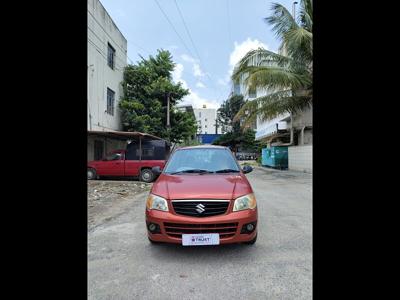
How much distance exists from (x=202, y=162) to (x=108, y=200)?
4650mm

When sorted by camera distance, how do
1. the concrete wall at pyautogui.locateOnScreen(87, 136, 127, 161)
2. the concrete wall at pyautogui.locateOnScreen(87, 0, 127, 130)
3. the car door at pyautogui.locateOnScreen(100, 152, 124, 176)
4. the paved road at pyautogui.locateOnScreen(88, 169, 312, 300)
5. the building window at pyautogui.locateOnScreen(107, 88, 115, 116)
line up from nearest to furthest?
the paved road at pyautogui.locateOnScreen(88, 169, 312, 300), the car door at pyautogui.locateOnScreen(100, 152, 124, 176), the concrete wall at pyautogui.locateOnScreen(87, 0, 127, 130), the concrete wall at pyautogui.locateOnScreen(87, 136, 127, 161), the building window at pyautogui.locateOnScreen(107, 88, 115, 116)

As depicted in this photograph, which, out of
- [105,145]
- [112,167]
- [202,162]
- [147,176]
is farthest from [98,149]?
[202,162]

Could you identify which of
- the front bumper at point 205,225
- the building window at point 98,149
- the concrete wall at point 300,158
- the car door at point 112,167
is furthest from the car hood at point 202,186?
the concrete wall at point 300,158

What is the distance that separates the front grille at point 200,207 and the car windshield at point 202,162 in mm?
1041

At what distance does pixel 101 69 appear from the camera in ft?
48.9

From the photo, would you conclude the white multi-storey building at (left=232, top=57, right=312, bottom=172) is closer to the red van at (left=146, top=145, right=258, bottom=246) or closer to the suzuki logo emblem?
the red van at (left=146, top=145, right=258, bottom=246)

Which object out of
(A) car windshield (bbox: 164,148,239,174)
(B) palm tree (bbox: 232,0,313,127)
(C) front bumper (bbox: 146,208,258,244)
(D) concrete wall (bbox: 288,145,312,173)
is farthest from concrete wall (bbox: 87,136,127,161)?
(D) concrete wall (bbox: 288,145,312,173)

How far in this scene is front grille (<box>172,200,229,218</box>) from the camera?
11.2 feet

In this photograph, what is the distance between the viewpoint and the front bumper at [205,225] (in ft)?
11.1

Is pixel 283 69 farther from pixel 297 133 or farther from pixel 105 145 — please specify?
pixel 105 145

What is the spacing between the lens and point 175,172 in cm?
449

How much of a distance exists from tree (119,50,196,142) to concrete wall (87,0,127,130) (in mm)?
702

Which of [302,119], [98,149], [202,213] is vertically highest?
[302,119]

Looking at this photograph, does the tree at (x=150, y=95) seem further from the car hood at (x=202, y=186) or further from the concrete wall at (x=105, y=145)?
the car hood at (x=202, y=186)
